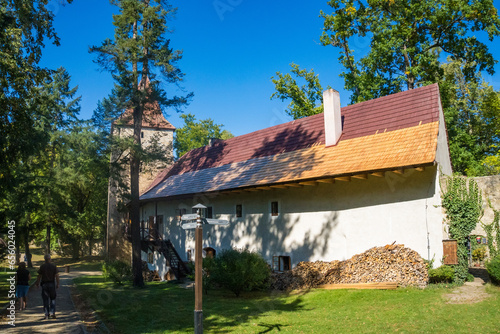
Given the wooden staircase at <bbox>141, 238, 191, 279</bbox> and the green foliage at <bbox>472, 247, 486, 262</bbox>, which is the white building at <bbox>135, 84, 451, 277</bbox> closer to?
the wooden staircase at <bbox>141, 238, 191, 279</bbox>

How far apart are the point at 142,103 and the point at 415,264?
1530 centimetres

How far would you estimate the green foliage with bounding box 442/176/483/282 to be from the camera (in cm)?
1516

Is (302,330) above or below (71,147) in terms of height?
below

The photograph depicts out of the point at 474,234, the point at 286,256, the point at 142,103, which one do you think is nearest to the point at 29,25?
the point at 142,103

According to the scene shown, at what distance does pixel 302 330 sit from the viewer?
10492 mm

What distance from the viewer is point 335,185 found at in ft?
59.4

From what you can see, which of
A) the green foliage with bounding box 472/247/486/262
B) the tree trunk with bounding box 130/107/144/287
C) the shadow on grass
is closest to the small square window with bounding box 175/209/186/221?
the tree trunk with bounding box 130/107/144/287

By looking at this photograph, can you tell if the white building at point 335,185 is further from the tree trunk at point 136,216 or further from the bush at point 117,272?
the bush at point 117,272

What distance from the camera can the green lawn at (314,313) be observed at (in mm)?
10492

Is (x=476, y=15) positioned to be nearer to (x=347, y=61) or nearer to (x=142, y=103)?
(x=347, y=61)

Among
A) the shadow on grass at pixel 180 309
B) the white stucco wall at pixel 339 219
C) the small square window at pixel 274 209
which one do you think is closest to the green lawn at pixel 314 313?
the shadow on grass at pixel 180 309

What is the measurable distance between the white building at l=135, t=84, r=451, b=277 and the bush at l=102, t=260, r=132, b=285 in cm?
368

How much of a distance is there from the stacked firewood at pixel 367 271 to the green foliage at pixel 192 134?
43.4 m

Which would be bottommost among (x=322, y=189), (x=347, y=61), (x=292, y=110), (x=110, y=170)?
(x=322, y=189)
